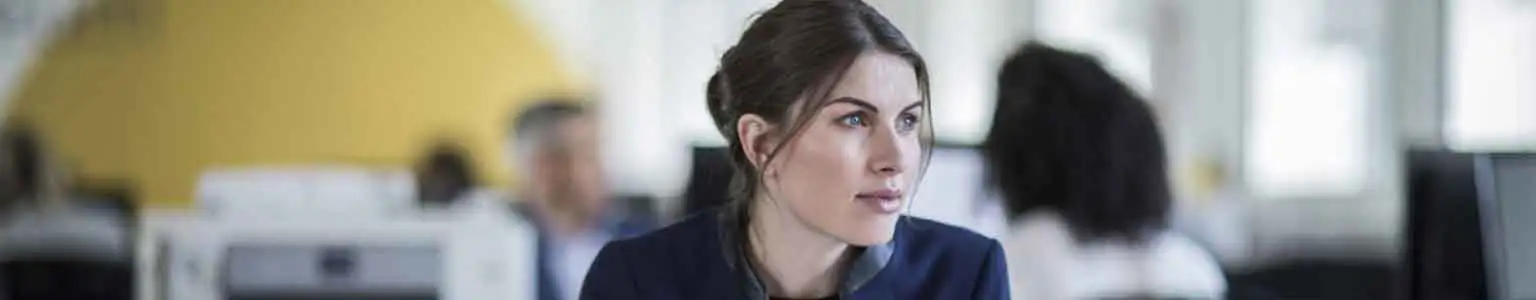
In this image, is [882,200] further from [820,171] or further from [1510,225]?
[1510,225]

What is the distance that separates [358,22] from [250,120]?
63 centimetres

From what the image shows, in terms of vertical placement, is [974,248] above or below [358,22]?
below

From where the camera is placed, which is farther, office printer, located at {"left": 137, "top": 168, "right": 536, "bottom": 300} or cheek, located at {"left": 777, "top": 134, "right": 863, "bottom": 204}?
office printer, located at {"left": 137, "top": 168, "right": 536, "bottom": 300}

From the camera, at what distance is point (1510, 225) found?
2344 mm

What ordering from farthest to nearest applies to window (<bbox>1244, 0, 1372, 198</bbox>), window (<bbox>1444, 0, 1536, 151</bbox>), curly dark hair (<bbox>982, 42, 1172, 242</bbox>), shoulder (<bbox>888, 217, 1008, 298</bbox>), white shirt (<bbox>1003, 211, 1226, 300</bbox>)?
window (<bbox>1244, 0, 1372, 198</bbox>)
window (<bbox>1444, 0, 1536, 151</bbox>)
white shirt (<bbox>1003, 211, 1226, 300</bbox>)
curly dark hair (<bbox>982, 42, 1172, 242</bbox>)
shoulder (<bbox>888, 217, 1008, 298</bbox>)

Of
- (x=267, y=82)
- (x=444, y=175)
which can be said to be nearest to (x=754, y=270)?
(x=444, y=175)

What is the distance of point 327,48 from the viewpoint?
366 inches

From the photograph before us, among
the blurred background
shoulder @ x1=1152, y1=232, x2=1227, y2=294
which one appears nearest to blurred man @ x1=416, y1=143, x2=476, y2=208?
the blurred background

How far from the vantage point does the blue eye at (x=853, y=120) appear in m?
1.47

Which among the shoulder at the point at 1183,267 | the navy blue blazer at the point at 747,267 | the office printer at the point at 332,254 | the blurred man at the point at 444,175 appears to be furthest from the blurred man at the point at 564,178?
the navy blue blazer at the point at 747,267

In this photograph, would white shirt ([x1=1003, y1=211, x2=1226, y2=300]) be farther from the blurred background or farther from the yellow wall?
the yellow wall

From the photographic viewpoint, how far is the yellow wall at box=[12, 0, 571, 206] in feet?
30.4

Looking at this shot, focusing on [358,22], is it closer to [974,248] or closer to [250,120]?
[250,120]

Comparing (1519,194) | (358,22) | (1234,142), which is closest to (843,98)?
(1519,194)
